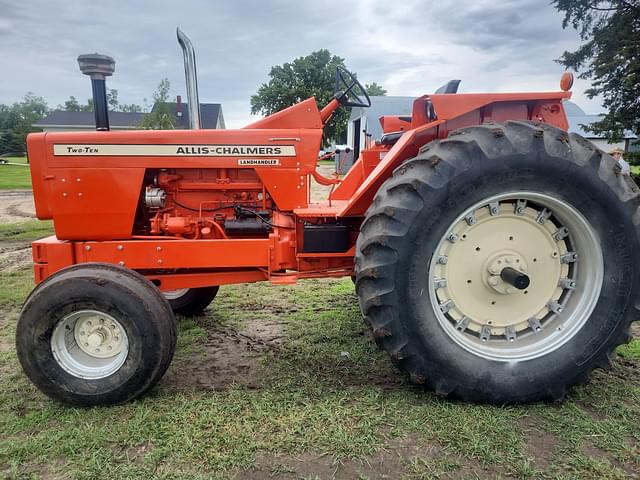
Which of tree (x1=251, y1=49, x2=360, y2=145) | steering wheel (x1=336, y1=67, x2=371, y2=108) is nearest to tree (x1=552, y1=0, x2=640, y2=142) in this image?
steering wheel (x1=336, y1=67, x2=371, y2=108)

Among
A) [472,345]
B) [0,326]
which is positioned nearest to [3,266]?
[0,326]

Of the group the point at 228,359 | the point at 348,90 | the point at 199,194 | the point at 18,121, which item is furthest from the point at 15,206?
the point at 18,121

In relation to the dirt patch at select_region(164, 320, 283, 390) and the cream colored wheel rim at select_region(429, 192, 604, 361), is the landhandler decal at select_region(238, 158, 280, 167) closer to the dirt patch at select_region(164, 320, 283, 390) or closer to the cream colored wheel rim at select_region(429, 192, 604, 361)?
the cream colored wheel rim at select_region(429, 192, 604, 361)

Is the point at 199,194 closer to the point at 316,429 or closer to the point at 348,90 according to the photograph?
the point at 348,90

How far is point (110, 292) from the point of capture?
2.49 m

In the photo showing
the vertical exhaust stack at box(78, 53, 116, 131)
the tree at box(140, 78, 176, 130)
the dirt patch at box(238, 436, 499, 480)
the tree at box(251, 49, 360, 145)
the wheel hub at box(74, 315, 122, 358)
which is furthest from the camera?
the tree at box(251, 49, 360, 145)

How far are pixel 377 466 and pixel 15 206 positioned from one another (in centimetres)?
1278

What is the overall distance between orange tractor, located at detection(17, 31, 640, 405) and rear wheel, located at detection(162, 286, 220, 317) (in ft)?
2.88

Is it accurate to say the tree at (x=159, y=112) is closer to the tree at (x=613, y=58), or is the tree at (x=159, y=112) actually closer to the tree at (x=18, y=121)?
the tree at (x=613, y=58)

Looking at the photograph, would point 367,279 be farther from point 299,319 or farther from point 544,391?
point 299,319

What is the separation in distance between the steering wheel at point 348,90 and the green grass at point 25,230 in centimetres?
669

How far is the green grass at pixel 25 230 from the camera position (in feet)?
26.1

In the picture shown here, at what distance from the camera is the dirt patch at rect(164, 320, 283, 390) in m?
2.89

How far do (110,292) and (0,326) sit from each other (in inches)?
83.7
